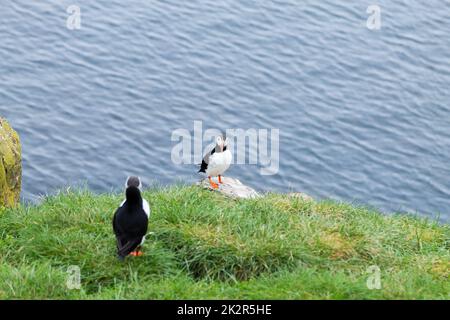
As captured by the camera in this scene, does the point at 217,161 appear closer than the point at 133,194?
No

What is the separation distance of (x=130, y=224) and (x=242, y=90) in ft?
58.5

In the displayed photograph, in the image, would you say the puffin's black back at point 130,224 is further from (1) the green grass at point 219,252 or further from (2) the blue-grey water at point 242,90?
(2) the blue-grey water at point 242,90

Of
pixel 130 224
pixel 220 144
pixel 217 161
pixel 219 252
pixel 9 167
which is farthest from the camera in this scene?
pixel 220 144

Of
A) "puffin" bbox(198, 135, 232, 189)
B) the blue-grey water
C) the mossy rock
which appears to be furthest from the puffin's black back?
the blue-grey water

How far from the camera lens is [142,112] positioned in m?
26.6

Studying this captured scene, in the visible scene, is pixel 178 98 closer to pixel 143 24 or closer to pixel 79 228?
pixel 143 24

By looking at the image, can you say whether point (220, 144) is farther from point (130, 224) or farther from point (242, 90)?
point (242, 90)

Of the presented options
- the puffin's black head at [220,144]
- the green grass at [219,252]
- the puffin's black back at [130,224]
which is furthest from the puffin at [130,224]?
the puffin's black head at [220,144]

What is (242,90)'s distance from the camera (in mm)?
28109

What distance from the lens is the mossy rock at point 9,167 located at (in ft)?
43.9

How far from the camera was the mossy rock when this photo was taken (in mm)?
13391

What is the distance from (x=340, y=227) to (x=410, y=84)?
1762 centimetres

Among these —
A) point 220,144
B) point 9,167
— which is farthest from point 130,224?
point 220,144

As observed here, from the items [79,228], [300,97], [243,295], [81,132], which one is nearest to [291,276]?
[243,295]
